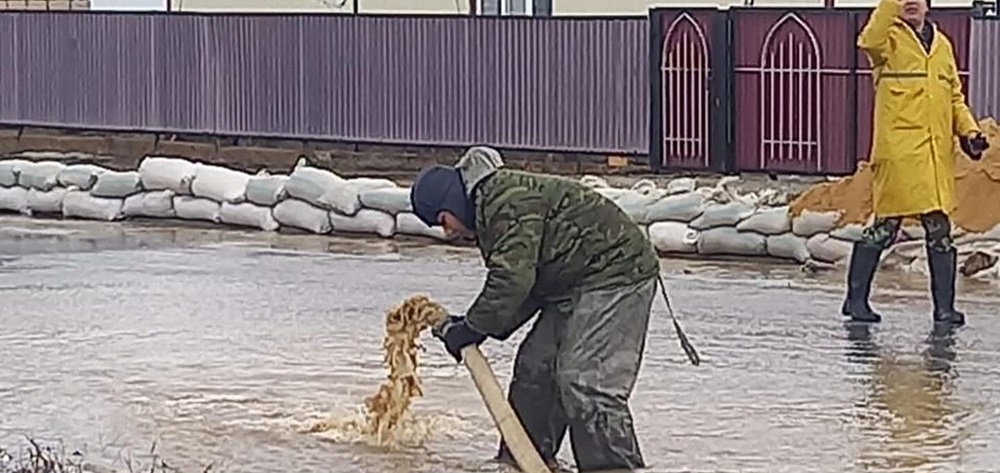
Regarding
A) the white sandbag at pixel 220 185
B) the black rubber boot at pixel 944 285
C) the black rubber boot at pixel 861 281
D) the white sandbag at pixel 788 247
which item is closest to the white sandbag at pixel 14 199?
the white sandbag at pixel 220 185

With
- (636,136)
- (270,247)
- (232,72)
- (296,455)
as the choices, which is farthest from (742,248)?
(232,72)

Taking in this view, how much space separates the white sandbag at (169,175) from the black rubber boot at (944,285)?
24.7 ft

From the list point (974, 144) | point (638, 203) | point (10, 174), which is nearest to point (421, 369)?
point (974, 144)

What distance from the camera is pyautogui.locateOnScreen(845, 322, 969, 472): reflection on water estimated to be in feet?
27.7

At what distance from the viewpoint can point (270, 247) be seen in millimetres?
16031

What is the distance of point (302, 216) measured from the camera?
16828mm

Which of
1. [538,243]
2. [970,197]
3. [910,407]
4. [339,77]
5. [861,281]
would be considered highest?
[339,77]

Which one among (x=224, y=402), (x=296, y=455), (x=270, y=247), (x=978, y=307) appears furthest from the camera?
(x=270, y=247)

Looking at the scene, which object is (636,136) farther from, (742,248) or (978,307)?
(978,307)

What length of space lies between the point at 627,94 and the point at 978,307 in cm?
769

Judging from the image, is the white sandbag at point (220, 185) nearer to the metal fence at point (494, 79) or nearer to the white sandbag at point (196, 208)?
the white sandbag at point (196, 208)

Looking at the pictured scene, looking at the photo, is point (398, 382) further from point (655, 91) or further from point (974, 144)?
point (655, 91)

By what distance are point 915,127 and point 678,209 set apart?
162 inches

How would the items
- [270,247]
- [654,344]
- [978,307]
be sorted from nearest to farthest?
[654,344] < [978,307] < [270,247]
